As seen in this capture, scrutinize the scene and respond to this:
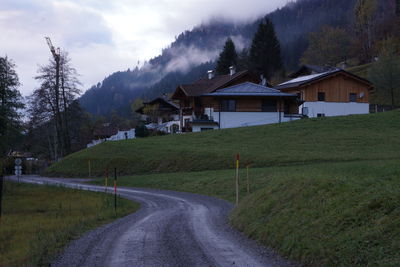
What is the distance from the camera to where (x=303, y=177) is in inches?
572

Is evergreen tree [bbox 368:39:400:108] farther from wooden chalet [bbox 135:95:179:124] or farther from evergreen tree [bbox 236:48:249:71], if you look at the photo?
wooden chalet [bbox 135:95:179:124]

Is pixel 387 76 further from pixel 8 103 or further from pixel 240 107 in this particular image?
pixel 8 103

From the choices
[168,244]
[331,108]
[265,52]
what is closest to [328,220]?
[168,244]

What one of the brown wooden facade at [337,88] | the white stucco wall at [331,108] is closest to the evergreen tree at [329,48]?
the brown wooden facade at [337,88]

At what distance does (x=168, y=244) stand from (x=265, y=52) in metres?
84.7

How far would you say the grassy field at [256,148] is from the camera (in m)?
35.4

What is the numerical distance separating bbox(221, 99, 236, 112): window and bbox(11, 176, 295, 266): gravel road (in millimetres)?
41517

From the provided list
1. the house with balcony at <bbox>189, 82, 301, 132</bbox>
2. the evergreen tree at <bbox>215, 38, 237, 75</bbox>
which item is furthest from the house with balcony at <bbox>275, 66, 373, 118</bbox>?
the evergreen tree at <bbox>215, 38, 237, 75</bbox>

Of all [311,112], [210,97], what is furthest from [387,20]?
[210,97]

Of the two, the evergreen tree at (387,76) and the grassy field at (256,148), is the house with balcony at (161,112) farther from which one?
the evergreen tree at (387,76)

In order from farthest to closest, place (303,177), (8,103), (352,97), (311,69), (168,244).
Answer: (311,69) → (352,97) → (8,103) → (303,177) → (168,244)

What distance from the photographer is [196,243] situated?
11.9 metres

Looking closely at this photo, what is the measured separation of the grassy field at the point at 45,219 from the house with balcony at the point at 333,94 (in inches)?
1636

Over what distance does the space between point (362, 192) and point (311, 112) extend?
5650 centimetres
